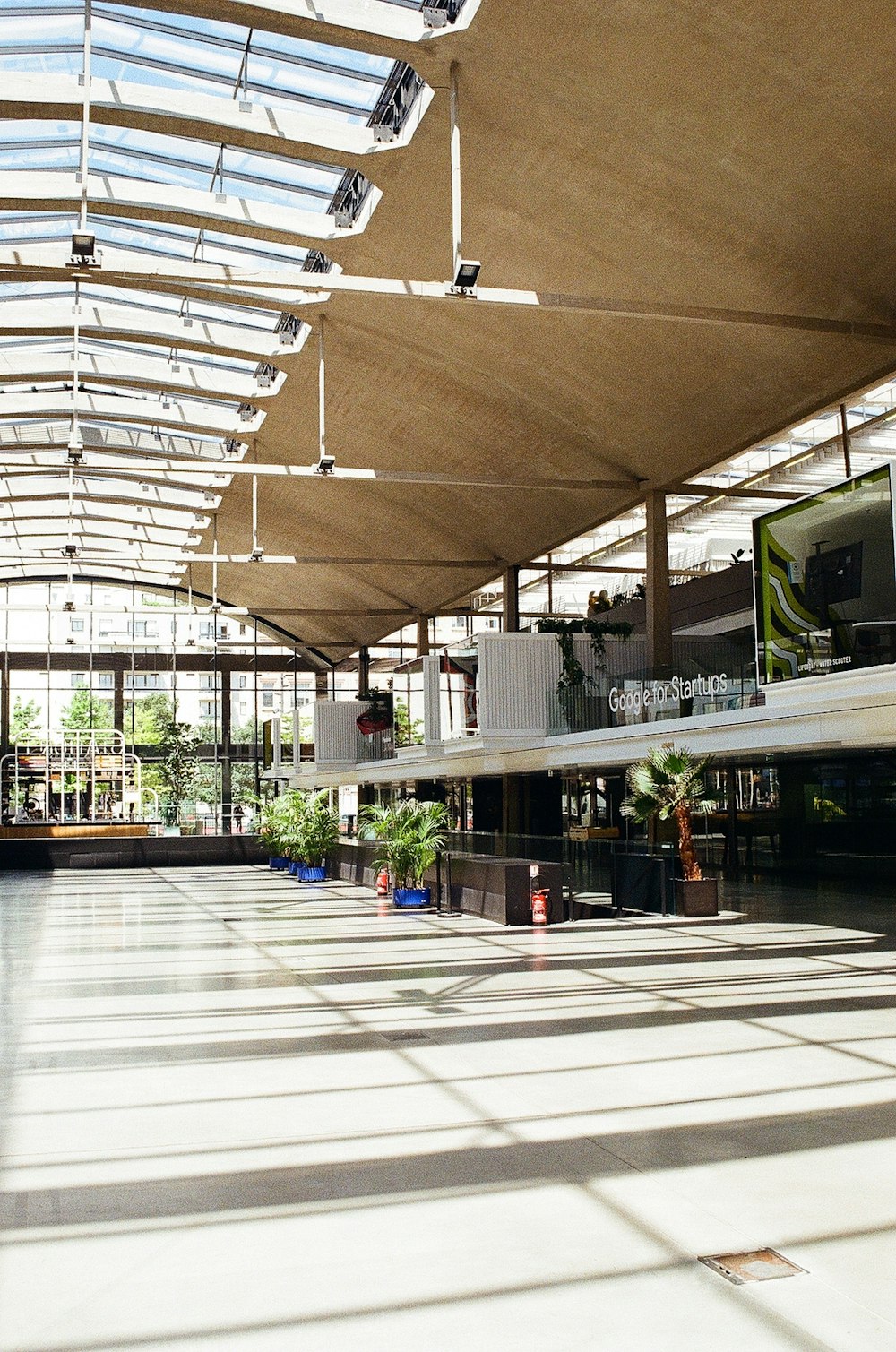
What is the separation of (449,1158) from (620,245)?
13910 millimetres

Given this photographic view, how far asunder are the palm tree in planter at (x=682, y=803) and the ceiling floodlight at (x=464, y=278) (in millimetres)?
8128

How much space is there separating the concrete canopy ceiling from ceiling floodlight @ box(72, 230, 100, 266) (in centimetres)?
350

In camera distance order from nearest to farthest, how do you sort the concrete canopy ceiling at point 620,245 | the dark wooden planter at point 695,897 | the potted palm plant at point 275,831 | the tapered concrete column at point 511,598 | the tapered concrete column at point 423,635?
the concrete canopy ceiling at point 620,245 < the dark wooden planter at point 695,897 < the tapered concrete column at point 511,598 < the potted palm plant at point 275,831 < the tapered concrete column at point 423,635

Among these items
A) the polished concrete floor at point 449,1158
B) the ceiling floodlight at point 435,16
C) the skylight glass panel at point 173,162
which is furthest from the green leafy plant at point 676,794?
the ceiling floodlight at point 435,16

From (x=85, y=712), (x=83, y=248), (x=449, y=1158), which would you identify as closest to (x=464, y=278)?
(x=83, y=248)

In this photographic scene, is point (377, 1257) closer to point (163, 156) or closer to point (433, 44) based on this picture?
point (433, 44)

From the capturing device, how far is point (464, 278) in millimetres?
13344

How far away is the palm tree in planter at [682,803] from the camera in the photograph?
1867cm

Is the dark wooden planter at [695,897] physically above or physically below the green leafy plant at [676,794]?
below

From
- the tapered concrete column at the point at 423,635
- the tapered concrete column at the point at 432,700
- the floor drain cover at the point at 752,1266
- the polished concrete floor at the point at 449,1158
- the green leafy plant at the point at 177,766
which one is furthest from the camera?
the green leafy plant at the point at 177,766

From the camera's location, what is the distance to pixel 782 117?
1411 centimetres

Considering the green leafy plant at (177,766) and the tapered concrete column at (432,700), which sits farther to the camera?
the green leafy plant at (177,766)

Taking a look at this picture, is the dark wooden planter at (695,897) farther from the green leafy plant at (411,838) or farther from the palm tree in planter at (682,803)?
the green leafy plant at (411,838)

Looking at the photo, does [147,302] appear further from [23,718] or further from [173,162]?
[23,718]
